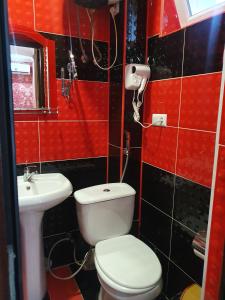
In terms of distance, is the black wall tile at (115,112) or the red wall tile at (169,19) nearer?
the red wall tile at (169,19)

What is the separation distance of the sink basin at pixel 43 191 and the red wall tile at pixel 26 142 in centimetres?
14

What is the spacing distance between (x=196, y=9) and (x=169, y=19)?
19cm

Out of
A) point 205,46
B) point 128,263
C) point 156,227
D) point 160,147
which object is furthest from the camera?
point 156,227

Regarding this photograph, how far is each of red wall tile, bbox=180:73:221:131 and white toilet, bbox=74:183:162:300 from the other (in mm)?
671

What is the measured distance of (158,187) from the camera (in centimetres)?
163

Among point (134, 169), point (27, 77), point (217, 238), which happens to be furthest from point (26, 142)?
point (217, 238)

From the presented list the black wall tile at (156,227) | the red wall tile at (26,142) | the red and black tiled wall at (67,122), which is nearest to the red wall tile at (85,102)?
the red and black tiled wall at (67,122)

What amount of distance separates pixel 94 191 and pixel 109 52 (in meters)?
1.08

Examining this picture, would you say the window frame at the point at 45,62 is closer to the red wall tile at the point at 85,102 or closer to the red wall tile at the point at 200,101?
the red wall tile at the point at 85,102

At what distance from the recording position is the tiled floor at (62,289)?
1.62m

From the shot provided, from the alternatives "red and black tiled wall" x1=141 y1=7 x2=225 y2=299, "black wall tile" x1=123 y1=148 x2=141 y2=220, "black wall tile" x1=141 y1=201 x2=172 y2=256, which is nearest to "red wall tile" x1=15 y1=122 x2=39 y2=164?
"black wall tile" x1=123 y1=148 x2=141 y2=220

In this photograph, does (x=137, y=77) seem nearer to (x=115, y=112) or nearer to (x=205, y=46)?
(x=115, y=112)

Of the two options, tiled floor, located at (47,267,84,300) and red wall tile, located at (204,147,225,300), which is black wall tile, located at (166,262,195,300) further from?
red wall tile, located at (204,147,225,300)

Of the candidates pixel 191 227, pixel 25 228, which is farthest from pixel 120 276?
pixel 25 228
